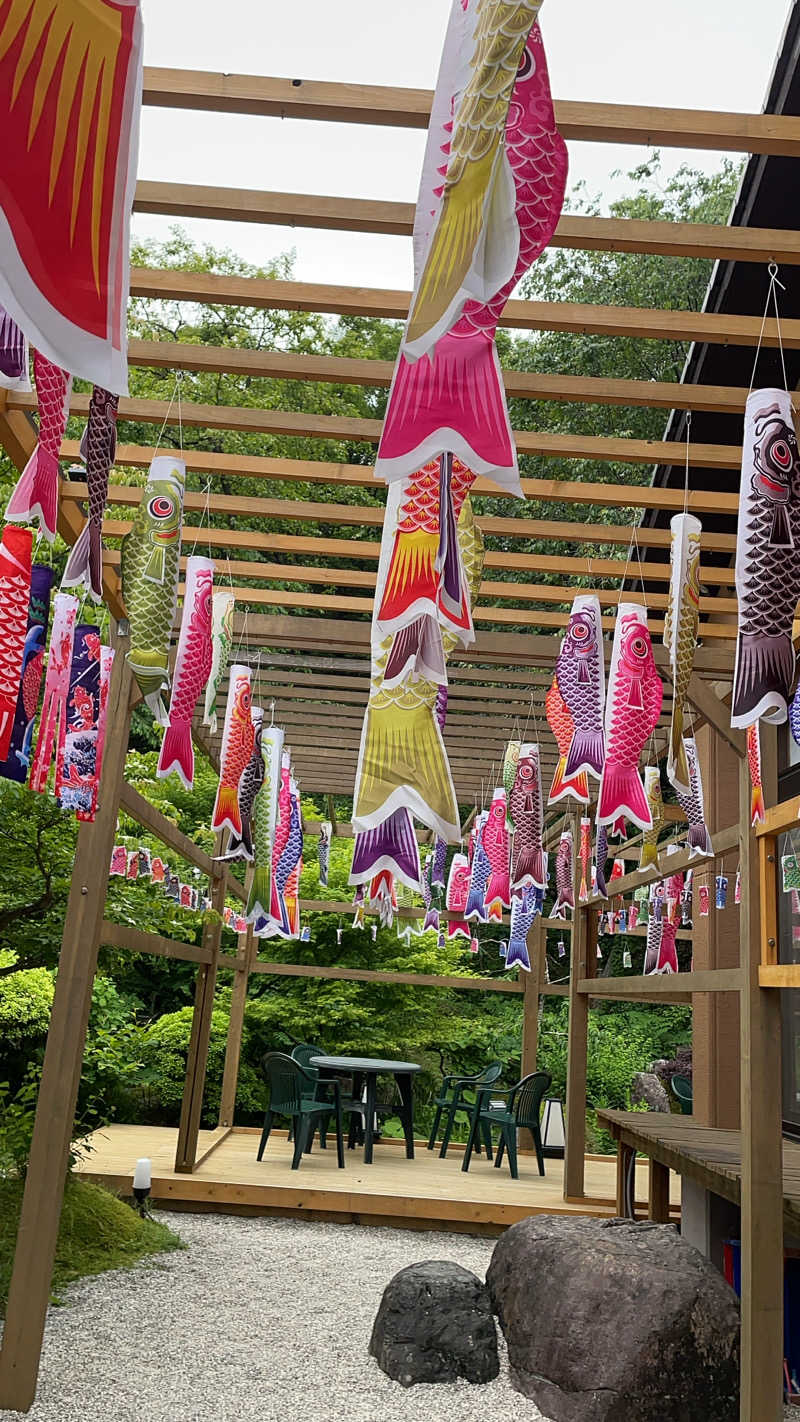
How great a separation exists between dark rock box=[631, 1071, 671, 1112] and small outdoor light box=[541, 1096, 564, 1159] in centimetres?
113

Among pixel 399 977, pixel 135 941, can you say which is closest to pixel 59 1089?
pixel 135 941

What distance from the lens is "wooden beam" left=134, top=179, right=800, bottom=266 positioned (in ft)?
8.53

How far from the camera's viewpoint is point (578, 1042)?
8.23 metres

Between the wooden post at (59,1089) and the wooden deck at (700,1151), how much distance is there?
2403 mm

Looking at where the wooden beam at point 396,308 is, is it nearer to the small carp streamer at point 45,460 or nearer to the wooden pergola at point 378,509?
the wooden pergola at point 378,509

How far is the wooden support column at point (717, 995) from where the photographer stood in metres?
7.08

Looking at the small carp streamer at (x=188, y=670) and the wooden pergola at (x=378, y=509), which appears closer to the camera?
the wooden pergola at (x=378, y=509)

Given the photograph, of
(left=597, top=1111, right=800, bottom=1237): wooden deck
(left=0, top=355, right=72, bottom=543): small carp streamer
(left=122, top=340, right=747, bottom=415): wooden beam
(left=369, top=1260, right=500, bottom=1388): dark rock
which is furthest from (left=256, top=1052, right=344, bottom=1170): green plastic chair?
(left=0, top=355, right=72, bottom=543): small carp streamer

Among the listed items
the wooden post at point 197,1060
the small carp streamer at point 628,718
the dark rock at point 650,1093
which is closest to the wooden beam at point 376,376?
the small carp streamer at point 628,718

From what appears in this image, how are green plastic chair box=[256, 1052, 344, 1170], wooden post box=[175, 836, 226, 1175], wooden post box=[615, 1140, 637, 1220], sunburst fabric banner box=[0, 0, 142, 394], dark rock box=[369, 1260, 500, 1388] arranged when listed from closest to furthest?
sunburst fabric banner box=[0, 0, 142, 394] → dark rock box=[369, 1260, 500, 1388] → wooden post box=[615, 1140, 637, 1220] → wooden post box=[175, 836, 226, 1175] → green plastic chair box=[256, 1052, 344, 1170]

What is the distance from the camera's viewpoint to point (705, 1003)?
7371 millimetres

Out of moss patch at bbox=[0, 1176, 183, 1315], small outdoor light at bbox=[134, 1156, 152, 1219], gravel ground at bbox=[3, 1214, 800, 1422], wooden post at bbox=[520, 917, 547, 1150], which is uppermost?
wooden post at bbox=[520, 917, 547, 1150]

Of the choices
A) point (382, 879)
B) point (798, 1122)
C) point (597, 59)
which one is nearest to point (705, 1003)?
point (798, 1122)

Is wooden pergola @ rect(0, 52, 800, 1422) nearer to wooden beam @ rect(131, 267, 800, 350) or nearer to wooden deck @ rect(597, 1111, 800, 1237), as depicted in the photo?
wooden beam @ rect(131, 267, 800, 350)
